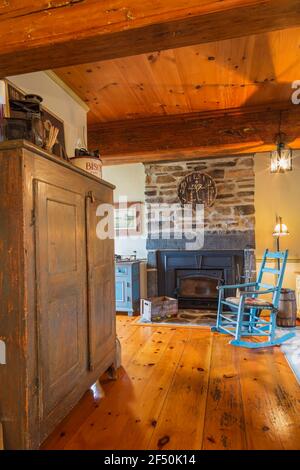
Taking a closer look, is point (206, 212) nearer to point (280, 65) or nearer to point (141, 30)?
point (280, 65)

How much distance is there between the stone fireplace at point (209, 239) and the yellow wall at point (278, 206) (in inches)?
4.4

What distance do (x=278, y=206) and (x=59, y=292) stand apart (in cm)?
354

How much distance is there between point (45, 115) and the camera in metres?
1.97

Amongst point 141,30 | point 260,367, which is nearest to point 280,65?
point 141,30

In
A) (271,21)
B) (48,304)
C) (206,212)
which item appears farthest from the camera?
(206,212)

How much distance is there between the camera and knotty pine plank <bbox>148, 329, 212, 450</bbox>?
4.91 ft

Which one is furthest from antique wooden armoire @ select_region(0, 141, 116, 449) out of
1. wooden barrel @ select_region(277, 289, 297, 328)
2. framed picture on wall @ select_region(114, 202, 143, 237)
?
framed picture on wall @ select_region(114, 202, 143, 237)

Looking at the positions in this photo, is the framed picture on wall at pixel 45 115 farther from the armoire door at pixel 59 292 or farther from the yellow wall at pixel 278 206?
the yellow wall at pixel 278 206

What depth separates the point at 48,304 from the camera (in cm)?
137

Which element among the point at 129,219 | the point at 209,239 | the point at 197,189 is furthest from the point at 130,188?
the point at 209,239

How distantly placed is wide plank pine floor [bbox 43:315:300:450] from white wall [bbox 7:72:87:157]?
1.88m

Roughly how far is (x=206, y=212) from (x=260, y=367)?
2.36m

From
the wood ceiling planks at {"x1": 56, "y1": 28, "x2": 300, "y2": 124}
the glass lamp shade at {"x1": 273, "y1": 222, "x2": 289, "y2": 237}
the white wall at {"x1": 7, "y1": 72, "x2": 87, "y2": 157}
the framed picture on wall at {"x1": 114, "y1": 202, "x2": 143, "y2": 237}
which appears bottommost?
the glass lamp shade at {"x1": 273, "y1": 222, "x2": 289, "y2": 237}

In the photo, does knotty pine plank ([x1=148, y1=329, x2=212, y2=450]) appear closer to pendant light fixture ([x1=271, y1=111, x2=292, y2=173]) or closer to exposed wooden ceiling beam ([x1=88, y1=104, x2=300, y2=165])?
pendant light fixture ([x1=271, y1=111, x2=292, y2=173])
